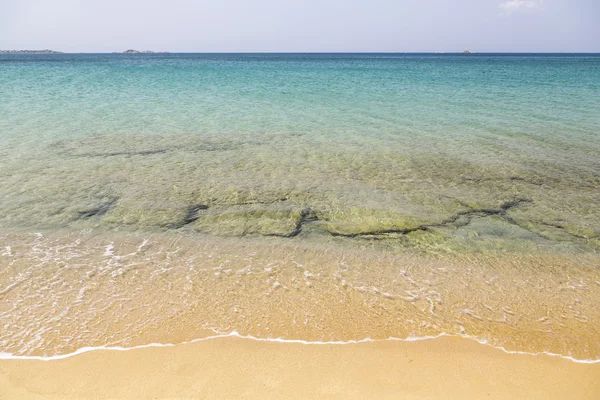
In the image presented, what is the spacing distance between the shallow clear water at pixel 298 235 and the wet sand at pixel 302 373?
0.69ft

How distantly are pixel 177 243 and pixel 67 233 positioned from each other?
5.19 ft

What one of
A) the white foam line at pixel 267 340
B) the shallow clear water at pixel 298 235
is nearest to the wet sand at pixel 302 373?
the white foam line at pixel 267 340

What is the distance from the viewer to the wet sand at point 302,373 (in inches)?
119

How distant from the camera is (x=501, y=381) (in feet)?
10.5

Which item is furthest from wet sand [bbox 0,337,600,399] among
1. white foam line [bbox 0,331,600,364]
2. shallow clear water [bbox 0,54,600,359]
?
shallow clear water [bbox 0,54,600,359]

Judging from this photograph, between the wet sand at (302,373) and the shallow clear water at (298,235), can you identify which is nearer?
the wet sand at (302,373)

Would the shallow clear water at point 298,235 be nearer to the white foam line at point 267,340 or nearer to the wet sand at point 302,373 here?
the white foam line at point 267,340

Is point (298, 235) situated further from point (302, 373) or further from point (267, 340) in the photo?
point (302, 373)

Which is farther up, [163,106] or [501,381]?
[163,106]

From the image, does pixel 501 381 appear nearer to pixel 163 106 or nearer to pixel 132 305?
pixel 132 305

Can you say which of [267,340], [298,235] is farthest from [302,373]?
[298,235]

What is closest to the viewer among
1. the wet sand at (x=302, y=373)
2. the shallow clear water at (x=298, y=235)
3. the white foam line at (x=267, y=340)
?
the wet sand at (x=302, y=373)

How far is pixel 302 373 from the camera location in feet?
10.6

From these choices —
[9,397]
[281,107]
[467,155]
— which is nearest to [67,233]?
[9,397]
